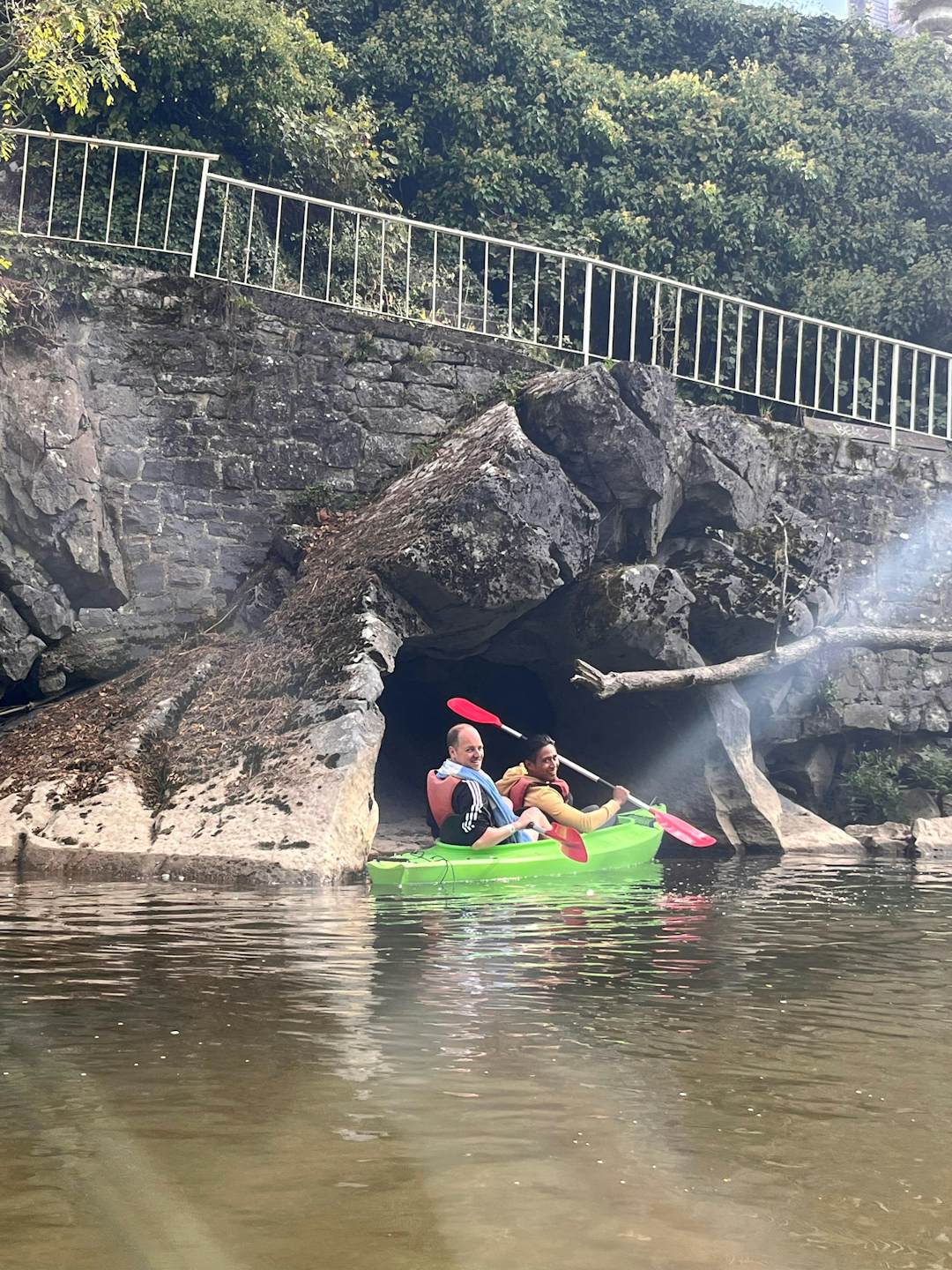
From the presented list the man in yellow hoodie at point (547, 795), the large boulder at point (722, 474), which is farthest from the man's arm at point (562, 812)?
the large boulder at point (722, 474)

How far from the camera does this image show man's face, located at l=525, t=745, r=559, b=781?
10570 millimetres

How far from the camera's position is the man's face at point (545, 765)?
10.6 m

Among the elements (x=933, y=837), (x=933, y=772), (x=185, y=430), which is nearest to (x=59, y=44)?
(x=185, y=430)

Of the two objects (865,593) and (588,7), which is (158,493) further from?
(588,7)

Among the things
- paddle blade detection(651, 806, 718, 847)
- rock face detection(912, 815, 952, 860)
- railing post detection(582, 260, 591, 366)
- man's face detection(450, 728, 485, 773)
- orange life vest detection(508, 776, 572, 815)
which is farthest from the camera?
railing post detection(582, 260, 591, 366)

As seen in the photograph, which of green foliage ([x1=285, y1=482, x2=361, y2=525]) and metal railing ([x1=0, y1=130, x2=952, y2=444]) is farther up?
metal railing ([x1=0, y1=130, x2=952, y2=444])

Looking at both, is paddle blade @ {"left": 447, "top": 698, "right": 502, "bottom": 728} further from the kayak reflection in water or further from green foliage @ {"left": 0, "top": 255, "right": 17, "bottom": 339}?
green foliage @ {"left": 0, "top": 255, "right": 17, "bottom": 339}

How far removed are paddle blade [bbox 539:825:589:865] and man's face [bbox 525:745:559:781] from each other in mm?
459

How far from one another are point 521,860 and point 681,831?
2542mm

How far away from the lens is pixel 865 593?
14.9m

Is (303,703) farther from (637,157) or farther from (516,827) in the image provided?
(637,157)

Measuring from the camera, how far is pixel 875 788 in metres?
14.2

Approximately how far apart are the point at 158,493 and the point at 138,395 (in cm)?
93

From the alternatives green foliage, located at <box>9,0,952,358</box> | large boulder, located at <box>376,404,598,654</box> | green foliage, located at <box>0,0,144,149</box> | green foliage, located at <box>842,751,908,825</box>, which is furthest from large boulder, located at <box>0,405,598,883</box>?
green foliage, located at <box>9,0,952,358</box>
